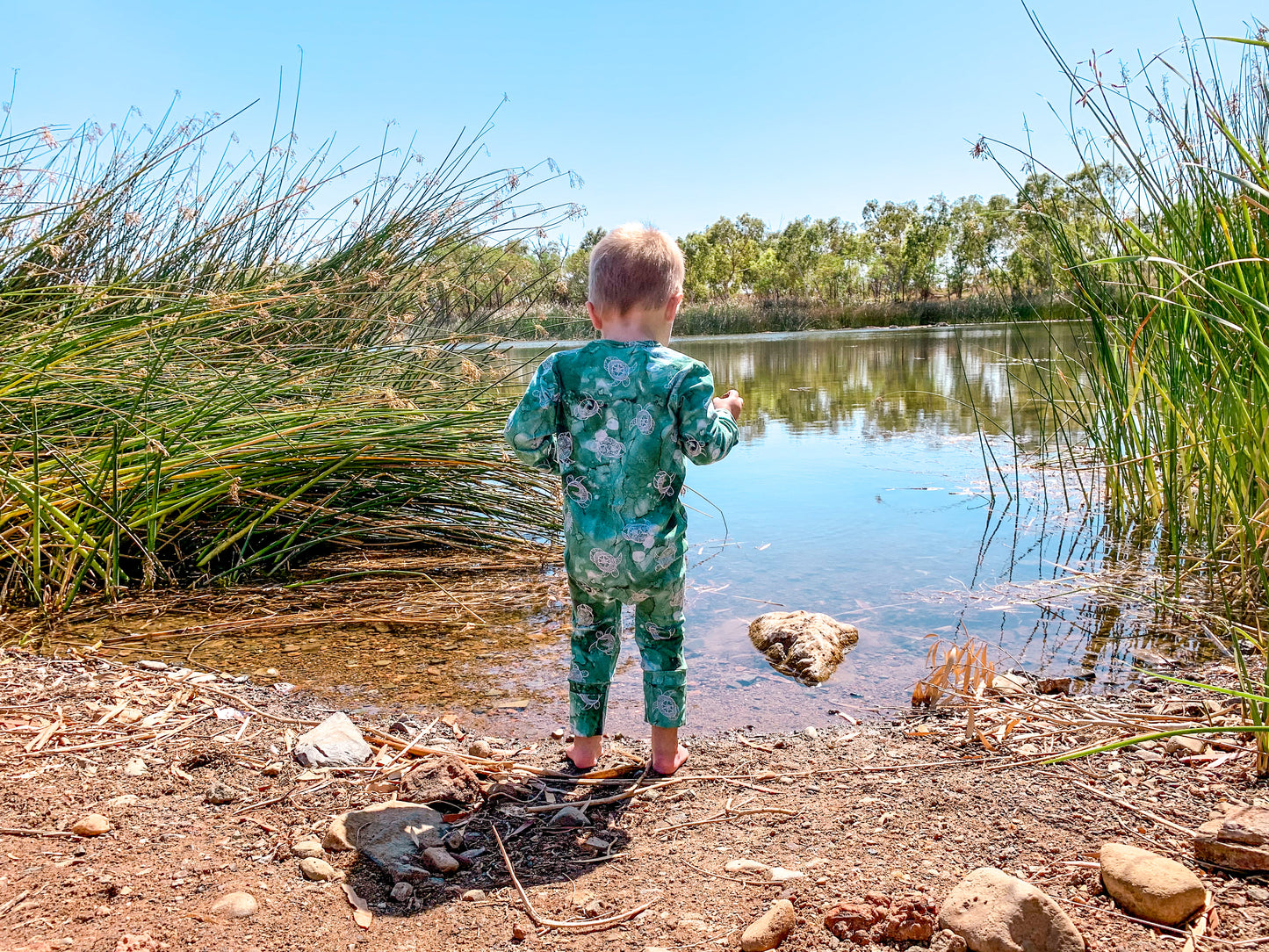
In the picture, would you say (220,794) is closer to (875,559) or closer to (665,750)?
(665,750)

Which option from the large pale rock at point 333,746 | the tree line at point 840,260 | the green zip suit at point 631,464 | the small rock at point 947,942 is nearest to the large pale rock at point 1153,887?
the small rock at point 947,942

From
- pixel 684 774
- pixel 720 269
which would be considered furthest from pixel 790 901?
pixel 720 269

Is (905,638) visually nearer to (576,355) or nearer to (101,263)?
(576,355)

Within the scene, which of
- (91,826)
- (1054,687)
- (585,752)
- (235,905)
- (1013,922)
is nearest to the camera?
(1013,922)

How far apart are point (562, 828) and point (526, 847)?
10 cm

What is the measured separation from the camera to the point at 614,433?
2.05 m

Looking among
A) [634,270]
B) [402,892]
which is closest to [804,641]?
[634,270]

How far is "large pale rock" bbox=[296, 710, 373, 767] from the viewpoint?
2.07 metres

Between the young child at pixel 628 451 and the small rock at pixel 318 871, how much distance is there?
0.68 meters

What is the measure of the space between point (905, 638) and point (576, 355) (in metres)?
1.83

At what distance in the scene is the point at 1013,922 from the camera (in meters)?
1.30

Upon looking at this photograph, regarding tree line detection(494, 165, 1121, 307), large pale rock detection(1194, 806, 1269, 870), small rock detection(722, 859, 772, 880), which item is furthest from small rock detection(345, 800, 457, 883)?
tree line detection(494, 165, 1121, 307)

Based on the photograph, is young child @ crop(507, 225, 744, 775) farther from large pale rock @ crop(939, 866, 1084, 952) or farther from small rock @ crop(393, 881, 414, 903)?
large pale rock @ crop(939, 866, 1084, 952)

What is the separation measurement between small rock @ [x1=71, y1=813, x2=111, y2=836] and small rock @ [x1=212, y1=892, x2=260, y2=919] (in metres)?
0.36
